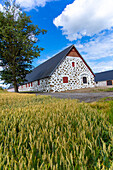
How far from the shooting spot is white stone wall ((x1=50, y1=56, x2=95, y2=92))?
20.2 metres

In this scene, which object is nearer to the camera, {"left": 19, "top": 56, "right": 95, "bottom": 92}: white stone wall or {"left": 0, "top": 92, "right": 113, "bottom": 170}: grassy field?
{"left": 0, "top": 92, "right": 113, "bottom": 170}: grassy field

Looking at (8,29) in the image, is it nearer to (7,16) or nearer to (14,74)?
(7,16)

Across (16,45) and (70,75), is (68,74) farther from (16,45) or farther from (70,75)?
(16,45)

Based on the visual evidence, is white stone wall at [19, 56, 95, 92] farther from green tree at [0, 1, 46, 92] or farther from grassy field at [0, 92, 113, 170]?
grassy field at [0, 92, 113, 170]

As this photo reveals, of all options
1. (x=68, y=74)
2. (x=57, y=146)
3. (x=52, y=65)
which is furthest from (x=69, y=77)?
(x=57, y=146)

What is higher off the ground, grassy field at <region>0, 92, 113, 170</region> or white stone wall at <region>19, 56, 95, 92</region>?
white stone wall at <region>19, 56, 95, 92</region>

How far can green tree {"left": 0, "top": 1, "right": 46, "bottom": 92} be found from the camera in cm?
1995

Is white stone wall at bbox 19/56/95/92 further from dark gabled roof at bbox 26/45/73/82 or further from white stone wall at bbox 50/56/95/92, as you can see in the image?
dark gabled roof at bbox 26/45/73/82

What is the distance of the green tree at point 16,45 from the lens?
20.0 metres

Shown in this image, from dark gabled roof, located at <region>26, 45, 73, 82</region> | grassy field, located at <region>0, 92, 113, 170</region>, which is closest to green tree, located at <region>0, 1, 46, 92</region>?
dark gabled roof, located at <region>26, 45, 73, 82</region>

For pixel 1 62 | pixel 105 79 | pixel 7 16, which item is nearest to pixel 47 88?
pixel 1 62

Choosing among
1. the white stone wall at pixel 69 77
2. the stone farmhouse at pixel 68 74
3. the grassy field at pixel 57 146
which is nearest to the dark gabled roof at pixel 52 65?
the stone farmhouse at pixel 68 74

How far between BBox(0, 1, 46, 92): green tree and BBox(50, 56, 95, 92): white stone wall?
16.8 feet

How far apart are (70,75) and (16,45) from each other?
1137cm
